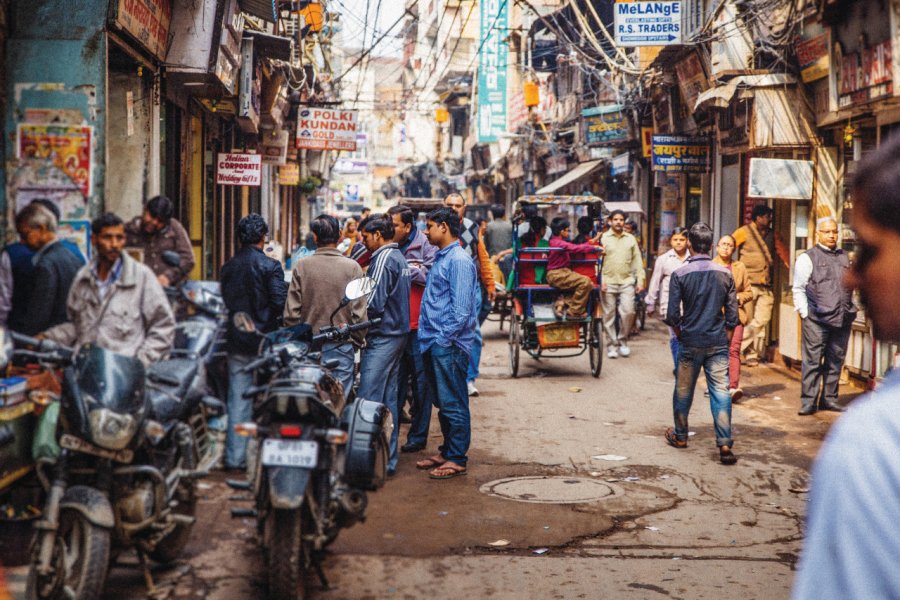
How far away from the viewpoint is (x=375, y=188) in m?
94.5

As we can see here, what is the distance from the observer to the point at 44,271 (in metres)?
5.48

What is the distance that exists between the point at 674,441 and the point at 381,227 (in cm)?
336

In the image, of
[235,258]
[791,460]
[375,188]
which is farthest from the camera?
[375,188]

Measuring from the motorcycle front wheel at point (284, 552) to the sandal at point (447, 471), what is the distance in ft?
10.0

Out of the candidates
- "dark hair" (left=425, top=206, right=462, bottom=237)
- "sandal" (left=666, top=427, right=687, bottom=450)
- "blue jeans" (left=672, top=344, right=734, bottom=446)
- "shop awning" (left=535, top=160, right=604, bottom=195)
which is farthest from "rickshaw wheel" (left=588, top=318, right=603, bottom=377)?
"shop awning" (left=535, top=160, right=604, bottom=195)

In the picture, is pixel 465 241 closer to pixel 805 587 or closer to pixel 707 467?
pixel 707 467

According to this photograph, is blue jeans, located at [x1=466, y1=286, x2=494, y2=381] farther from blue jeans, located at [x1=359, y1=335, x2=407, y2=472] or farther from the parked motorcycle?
the parked motorcycle

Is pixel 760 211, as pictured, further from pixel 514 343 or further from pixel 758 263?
pixel 514 343

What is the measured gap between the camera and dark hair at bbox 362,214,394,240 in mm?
7668

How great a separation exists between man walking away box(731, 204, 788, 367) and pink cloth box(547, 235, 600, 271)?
2515 mm

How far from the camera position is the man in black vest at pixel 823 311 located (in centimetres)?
1012

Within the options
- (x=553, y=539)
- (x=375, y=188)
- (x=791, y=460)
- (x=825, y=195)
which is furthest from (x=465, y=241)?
(x=375, y=188)

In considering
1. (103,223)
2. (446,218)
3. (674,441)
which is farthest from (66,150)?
(674,441)

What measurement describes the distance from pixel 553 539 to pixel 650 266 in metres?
17.1
